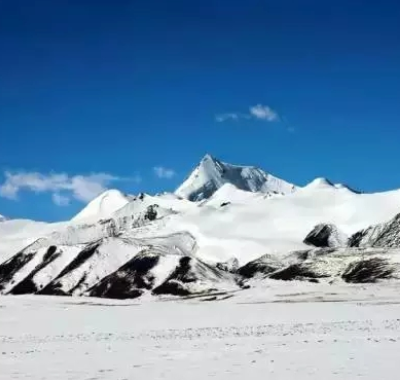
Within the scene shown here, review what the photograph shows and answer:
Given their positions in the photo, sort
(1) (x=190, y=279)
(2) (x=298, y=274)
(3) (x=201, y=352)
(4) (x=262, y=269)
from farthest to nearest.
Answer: (4) (x=262, y=269), (1) (x=190, y=279), (2) (x=298, y=274), (3) (x=201, y=352)

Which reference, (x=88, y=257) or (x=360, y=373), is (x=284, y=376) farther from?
(x=88, y=257)

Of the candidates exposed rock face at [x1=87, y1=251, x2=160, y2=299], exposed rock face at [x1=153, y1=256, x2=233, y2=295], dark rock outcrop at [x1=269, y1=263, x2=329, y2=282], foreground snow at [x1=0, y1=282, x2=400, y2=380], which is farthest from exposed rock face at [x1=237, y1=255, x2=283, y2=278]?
foreground snow at [x1=0, y1=282, x2=400, y2=380]

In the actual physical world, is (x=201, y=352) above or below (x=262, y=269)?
below

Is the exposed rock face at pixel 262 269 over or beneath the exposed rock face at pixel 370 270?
over

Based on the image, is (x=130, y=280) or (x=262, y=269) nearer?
(x=130, y=280)

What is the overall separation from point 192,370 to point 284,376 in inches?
182

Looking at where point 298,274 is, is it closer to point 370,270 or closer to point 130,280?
point 370,270

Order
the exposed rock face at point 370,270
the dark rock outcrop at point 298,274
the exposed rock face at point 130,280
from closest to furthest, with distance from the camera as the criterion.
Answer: the exposed rock face at point 370,270 < the dark rock outcrop at point 298,274 < the exposed rock face at point 130,280

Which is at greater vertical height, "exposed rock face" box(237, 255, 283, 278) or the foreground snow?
"exposed rock face" box(237, 255, 283, 278)

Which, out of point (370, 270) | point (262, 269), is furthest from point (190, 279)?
point (370, 270)

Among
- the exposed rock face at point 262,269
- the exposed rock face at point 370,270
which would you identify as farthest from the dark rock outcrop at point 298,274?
the exposed rock face at point 262,269

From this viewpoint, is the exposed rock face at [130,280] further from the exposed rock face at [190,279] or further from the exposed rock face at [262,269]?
the exposed rock face at [262,269]

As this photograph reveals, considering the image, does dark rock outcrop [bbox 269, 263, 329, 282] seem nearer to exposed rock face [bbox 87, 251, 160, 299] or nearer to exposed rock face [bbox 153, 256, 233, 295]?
exposed rock face [bbox 153, 256, 233, 295]

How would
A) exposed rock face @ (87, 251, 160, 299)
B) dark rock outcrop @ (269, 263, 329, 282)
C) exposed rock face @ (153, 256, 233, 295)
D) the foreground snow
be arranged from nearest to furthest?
the foreground snow → dark rock outcrop @ (269, 263, 329, 282) → exposed rock face @ (153, 256, 233, 295) → exposed rock face @ (87, 251, 160, 299)
